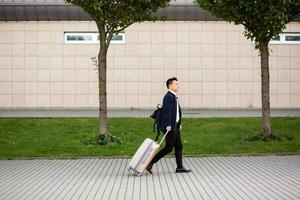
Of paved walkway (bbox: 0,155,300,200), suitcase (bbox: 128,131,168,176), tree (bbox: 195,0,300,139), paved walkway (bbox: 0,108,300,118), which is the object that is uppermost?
tree (bbox: 195,0,300,139)

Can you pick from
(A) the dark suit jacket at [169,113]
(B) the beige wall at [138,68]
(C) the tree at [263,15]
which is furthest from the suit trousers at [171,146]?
(B) the beige wall at [138,68]

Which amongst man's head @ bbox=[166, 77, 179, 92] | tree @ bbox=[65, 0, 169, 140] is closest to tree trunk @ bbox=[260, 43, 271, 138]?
tree @ bbox=[65, 0, 169, 140]

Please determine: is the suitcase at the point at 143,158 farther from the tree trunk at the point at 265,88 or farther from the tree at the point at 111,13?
the tree trunk at the point at 265,88

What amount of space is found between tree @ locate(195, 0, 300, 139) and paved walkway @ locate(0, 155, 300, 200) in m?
3.05

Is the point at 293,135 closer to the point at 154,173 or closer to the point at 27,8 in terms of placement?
the point at 154,173

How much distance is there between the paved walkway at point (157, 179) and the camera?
977 cm

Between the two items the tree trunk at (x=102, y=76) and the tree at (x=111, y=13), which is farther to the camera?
the tree trunk at (x=102, y=76)

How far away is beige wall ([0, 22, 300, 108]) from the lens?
26.1m

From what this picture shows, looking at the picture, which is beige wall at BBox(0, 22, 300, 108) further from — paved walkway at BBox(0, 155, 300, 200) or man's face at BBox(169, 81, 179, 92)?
man's face at BBox(169, 81, 179, 92)

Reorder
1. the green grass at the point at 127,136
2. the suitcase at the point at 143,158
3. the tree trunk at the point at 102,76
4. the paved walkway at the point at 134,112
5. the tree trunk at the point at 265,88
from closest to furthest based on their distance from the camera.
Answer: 1. the suitcase at the point at 143,158
2. the green grass at the point at 127,136
3. the tree trunk at the point at 102,76
4. the tree trunk at the point at 265,88
5. the paved walkway at the point at 134,112

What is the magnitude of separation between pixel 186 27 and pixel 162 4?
32.3 ft

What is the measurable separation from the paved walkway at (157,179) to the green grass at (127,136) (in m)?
1.05

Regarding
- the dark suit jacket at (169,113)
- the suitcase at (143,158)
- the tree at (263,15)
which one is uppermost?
the tree at (263,15)

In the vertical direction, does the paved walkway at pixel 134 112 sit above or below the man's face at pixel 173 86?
below
